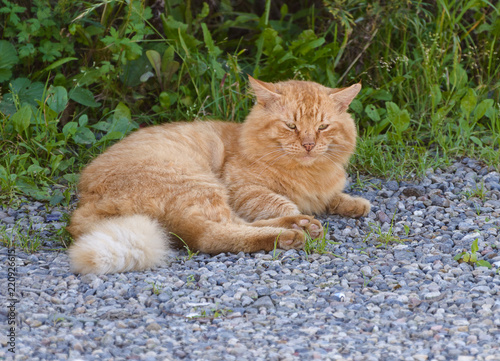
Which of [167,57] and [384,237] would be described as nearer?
[384,237]

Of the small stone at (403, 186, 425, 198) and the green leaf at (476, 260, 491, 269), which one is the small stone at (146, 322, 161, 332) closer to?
the green leaf at (476, 260, 491, 269)

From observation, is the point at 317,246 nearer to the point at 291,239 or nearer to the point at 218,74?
the point at 291,239

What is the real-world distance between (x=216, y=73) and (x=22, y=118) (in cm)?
162

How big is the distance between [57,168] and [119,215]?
1.49m

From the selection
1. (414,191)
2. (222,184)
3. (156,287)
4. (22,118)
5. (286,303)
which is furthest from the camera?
(22,118)

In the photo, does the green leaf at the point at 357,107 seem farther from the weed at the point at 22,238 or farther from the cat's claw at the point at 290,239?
the weed at the point at 22,238

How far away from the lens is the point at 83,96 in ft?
16.7

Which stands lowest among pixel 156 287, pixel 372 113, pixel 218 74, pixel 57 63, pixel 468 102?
pixel 156 287

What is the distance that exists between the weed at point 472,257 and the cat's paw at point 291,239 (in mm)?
828

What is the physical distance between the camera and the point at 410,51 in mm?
5969

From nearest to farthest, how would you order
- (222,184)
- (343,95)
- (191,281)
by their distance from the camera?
(191,281) < (222,184) < (343,95)

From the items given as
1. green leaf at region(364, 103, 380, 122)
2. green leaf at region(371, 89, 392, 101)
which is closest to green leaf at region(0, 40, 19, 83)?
green leaf at region(364, 103, 380, 122)

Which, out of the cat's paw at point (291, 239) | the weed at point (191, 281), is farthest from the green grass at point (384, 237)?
the weed at point (191, 281)

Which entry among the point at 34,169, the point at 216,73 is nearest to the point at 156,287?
the point at 34,169
